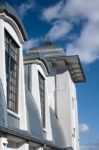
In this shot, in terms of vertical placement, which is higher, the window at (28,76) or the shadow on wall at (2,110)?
the window at (28,76)

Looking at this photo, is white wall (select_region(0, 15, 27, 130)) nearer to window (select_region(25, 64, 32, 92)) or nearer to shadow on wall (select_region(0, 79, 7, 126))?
shadow on wall (select_region(0, 79, 7, 126))

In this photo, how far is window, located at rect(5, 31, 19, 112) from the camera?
16131 millimetres

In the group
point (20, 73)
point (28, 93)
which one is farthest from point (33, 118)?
point (20, 73)

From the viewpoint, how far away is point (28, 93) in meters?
20.5

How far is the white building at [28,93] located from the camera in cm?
1478

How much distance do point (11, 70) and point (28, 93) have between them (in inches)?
153

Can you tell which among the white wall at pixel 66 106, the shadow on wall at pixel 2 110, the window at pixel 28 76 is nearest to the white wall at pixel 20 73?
the shadow on wall at pixel 2 110

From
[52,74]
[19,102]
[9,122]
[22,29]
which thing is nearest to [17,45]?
[22,29]

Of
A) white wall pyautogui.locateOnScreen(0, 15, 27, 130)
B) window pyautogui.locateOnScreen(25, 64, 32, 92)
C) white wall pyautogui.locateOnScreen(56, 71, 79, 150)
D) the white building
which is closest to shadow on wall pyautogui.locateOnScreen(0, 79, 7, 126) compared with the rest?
the white building

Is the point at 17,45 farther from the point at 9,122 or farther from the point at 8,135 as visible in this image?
the point at 8,135

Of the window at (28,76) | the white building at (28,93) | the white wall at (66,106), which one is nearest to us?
the white building at (28,93)

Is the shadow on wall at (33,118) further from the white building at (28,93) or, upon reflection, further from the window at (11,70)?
the window at (11,70)

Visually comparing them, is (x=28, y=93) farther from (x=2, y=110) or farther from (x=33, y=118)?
(x=2, y=110)

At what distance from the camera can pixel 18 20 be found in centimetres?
1691
